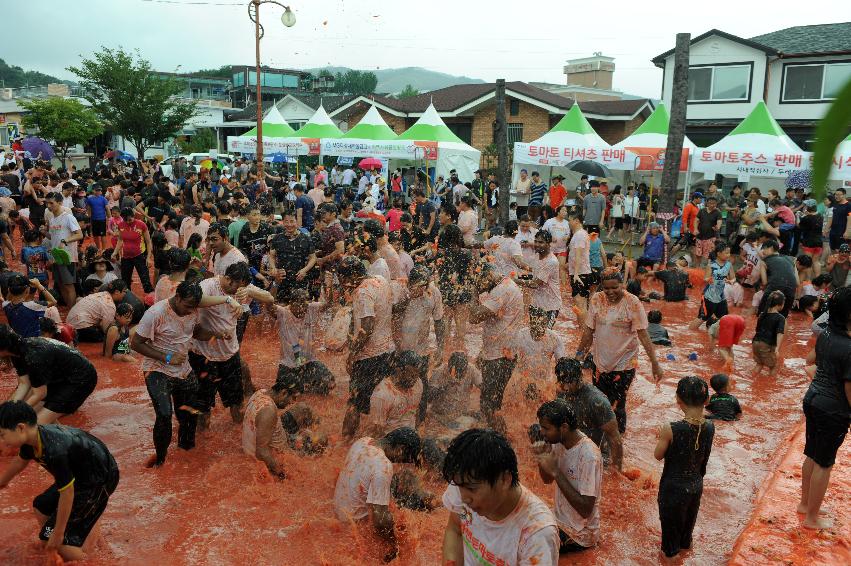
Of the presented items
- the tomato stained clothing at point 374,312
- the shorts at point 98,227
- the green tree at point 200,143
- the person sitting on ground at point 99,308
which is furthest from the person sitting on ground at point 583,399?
the green tree at point 200,143

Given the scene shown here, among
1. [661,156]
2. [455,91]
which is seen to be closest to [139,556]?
[661,156]

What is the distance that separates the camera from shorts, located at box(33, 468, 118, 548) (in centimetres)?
448

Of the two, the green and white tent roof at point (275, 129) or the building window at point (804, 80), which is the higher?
the building window at point (804, 80)

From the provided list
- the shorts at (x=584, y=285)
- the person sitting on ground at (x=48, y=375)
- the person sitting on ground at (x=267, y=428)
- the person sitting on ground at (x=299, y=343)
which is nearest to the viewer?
the person sitting on ground at (x=48, y=375)

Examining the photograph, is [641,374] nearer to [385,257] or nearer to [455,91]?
[385,257]

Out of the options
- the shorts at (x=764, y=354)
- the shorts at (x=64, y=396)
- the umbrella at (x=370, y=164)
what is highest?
the umbrella at (x=370, y=164)

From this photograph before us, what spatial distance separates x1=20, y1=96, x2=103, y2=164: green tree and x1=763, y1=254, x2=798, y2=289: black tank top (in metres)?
37.4

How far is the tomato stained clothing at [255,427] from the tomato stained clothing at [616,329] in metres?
3.03

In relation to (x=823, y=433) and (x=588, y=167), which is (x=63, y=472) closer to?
(x=823, y=433)

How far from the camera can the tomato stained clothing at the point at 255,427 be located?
18.5 feet

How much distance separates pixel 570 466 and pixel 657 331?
6705 millimetres

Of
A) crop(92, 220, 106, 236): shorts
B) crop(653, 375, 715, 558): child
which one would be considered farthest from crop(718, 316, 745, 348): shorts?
crop(92, 220, 106, 236): shorts

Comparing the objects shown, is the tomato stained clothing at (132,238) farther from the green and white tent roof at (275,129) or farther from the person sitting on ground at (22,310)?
the green and white tent roof at (275,129)

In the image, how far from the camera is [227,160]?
33.8 metres
